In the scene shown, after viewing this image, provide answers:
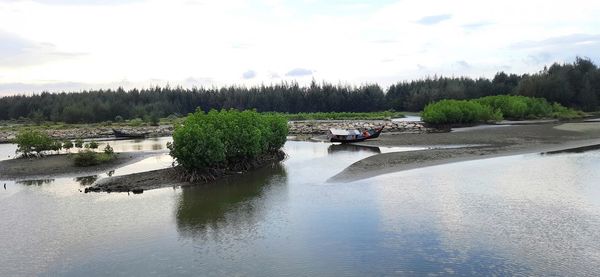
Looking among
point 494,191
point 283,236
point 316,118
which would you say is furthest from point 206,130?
point 316,118

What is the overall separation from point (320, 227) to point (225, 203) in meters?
7.50

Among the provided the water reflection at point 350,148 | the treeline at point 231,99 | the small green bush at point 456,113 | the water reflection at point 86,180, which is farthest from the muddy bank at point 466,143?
the treeline at point 231,99

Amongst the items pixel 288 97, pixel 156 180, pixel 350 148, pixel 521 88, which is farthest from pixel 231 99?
pixel 156 180

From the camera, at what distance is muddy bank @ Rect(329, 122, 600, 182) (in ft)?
125

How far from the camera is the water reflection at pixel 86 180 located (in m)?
35.9

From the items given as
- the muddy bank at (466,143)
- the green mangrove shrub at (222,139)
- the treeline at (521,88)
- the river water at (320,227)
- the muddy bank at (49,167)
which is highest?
the treeline at (521,88)

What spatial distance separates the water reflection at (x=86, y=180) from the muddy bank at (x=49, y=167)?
184 centimetres

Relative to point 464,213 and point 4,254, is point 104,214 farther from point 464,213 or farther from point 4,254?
point 464,213

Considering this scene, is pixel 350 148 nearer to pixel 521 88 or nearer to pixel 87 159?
pixel 87 159

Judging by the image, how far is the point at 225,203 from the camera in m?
28.0

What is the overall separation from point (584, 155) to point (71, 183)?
40.5m

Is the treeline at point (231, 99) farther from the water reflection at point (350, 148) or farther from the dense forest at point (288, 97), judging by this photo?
the water reflection at point (350, 148)

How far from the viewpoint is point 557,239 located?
19.5 m

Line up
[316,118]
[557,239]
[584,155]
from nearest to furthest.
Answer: [557,239] → [584,155] → [316,118]
